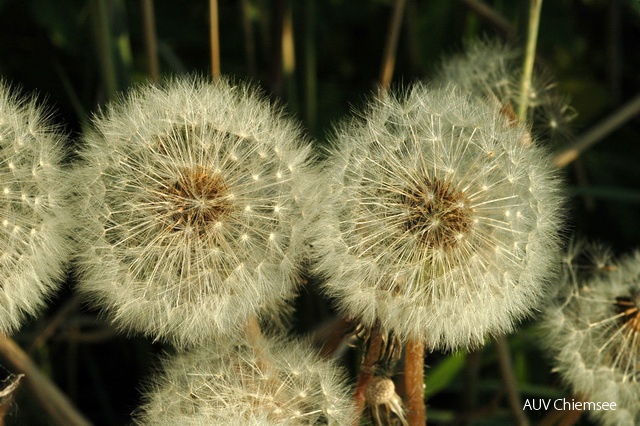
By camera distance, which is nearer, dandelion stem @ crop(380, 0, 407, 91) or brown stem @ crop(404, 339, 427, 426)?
brown stem @ crop(404, 339, 427, 426)

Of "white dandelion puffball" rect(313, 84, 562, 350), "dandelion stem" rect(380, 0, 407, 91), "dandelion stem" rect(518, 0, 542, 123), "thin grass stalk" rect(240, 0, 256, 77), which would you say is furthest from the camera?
"thin grass stalk" rect(240, 0, 256, 77)

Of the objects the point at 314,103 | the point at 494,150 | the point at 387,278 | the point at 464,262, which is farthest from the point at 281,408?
the point at 314,103

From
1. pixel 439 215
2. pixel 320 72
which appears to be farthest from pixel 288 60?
pixel 439 215

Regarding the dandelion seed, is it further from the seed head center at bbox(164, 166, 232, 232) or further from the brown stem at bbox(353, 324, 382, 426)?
the seed head center at bbox(164, 166, 232, 232)

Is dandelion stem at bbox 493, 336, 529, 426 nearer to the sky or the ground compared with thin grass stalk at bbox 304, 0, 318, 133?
nearer to the ground

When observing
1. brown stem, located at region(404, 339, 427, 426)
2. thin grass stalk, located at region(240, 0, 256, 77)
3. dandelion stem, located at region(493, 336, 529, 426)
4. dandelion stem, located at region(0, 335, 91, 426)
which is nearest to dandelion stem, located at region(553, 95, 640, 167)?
dandelion stem, located at region(493, 336, 529, 426)

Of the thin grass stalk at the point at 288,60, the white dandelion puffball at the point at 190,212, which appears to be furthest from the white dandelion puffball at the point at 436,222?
the thin grass stalk at the point at 288,60

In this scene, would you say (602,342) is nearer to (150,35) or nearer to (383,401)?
(383,401)
